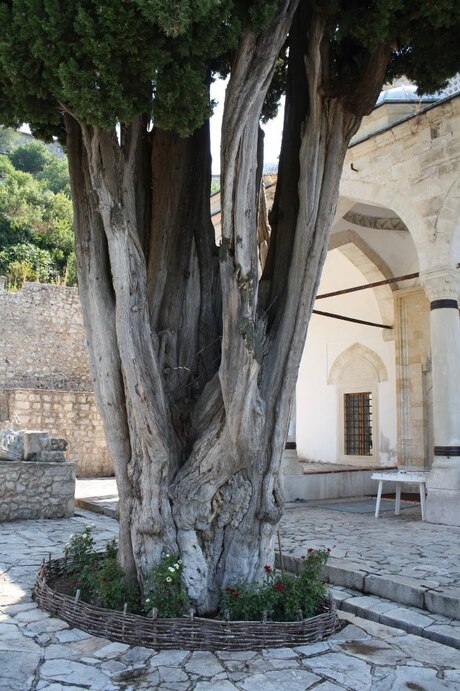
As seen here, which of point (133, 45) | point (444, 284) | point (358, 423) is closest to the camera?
point (133, 45)

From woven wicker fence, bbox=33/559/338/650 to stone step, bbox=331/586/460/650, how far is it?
67cm

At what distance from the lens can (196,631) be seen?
327 cm

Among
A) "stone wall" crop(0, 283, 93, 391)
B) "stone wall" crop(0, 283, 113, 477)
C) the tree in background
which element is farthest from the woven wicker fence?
the tree in background

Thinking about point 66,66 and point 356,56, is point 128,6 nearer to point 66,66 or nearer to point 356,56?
point 66,66

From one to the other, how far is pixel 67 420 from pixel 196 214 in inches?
382

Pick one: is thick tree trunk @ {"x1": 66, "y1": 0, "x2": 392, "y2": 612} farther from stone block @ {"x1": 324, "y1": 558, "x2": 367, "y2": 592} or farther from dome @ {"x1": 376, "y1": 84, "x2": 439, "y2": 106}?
dome @ {"x1": 376, "y1": 84, "x2": 439, "y2": 106}

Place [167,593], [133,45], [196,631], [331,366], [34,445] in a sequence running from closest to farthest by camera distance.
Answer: [133,45] < [196,631] < [167,593] < [34,445] < [331,366]

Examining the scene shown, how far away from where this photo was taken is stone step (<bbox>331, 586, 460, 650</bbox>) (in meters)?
3.70

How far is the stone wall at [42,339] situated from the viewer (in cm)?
1808

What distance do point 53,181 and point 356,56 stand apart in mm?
38128

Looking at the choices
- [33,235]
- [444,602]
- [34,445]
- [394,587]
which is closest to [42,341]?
[33,235]

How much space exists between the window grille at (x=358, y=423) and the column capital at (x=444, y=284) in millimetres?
5348

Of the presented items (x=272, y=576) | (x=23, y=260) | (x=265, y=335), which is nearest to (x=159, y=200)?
(x=265, y=335)

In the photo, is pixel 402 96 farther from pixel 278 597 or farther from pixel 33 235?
pixel 33 235
